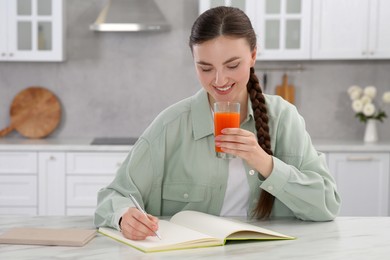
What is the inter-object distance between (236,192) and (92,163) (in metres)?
2.35

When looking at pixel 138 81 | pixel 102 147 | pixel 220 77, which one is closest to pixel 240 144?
pixel 220 77

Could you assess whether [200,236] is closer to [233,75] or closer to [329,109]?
[233,75]

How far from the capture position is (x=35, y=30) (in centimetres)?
459

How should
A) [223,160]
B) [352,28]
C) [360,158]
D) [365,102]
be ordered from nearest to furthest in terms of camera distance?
[223,160], [360,158], [352,28], [365,102]

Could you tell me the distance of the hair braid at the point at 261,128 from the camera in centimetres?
216

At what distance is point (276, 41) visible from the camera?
15.1ft

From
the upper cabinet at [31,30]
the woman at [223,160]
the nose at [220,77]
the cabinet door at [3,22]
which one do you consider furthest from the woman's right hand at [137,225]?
the cabinet door at [3,22]

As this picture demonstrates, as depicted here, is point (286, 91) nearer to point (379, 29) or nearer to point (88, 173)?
point (379, 29)

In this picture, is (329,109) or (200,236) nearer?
(200,236)

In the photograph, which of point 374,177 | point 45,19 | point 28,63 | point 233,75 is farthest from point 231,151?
point 28,63

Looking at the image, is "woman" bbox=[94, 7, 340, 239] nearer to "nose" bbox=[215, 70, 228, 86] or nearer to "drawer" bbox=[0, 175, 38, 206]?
"nose" bbox=[215, 70, 228, 86]

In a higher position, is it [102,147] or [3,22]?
[3,22]

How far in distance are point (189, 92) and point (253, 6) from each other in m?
0.82

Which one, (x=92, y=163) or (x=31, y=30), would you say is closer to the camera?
→ (x=92, y=163)
